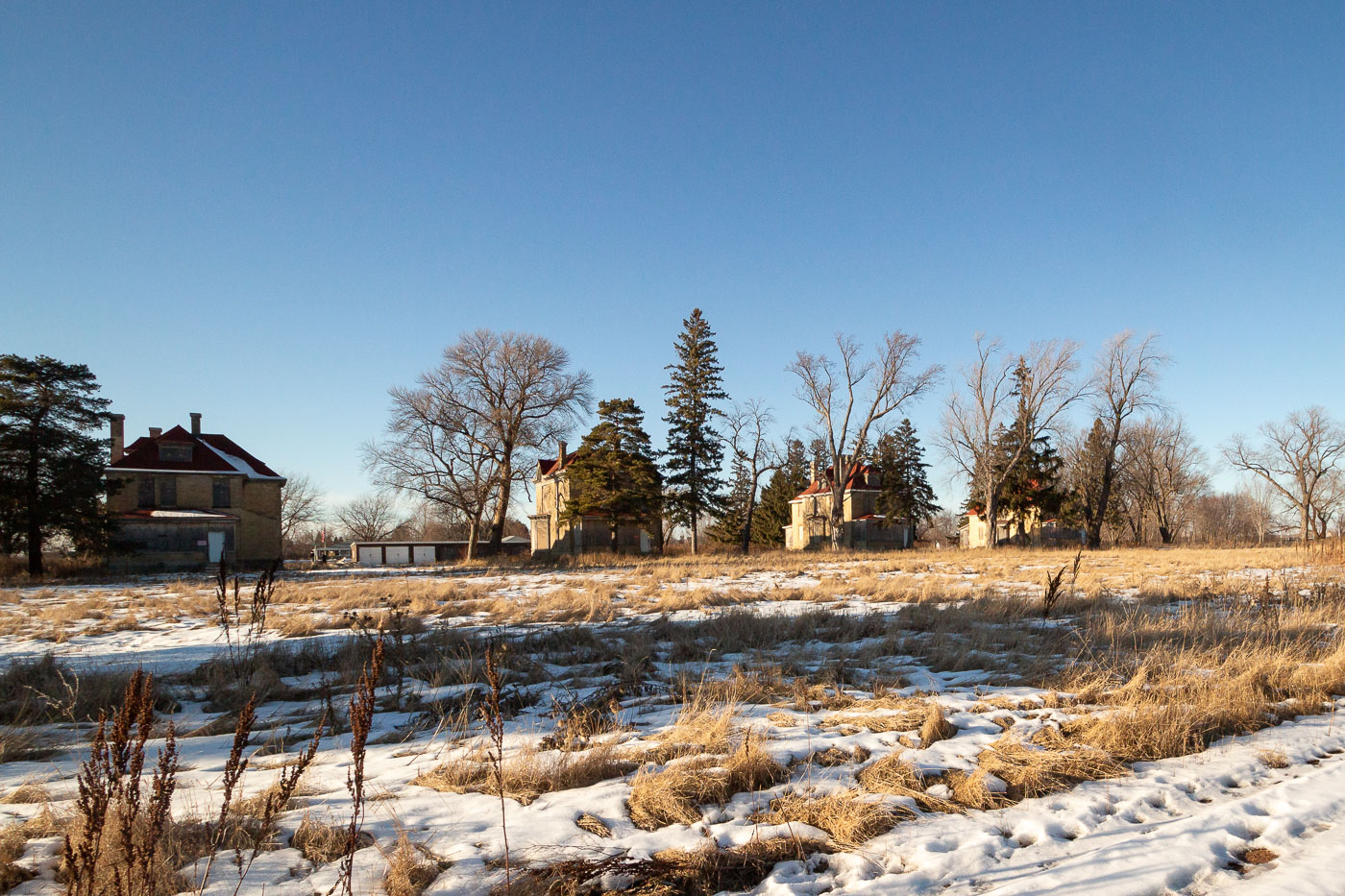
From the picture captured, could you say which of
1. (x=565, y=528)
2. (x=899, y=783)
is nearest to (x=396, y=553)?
(x=565, y=528)

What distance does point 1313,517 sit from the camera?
54562 mm

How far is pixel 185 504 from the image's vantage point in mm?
35906

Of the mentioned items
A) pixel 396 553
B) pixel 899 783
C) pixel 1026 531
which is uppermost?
pixel 899 783

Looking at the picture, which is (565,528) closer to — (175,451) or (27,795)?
(175,451)

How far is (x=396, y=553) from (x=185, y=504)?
22603 millimetres

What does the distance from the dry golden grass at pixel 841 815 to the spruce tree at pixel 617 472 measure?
3623 centimetres

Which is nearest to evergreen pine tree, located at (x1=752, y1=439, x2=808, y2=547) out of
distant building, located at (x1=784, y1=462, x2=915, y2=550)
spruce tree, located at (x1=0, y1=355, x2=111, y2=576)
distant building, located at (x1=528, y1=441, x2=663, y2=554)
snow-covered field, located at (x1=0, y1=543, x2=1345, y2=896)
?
distant building, located at (x1=784, y1=462, x2=915, y2=550)

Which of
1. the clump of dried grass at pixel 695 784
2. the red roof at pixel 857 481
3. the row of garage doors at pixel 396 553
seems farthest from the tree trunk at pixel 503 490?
the clump of dried grass at pixel 695 784

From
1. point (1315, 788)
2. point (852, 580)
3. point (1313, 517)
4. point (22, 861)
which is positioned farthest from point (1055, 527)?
point (22, 861)

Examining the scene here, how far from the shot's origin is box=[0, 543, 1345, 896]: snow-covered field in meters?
3.11

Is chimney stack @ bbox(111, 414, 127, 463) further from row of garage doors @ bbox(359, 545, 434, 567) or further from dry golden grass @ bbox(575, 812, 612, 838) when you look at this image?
dry golden grass @ bbox(575, 812, 612, 838)

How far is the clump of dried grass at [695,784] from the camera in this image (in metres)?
3.64

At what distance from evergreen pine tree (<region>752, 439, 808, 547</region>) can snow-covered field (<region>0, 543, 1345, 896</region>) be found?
168ft

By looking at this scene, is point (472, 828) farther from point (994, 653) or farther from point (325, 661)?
point (994, 653)
